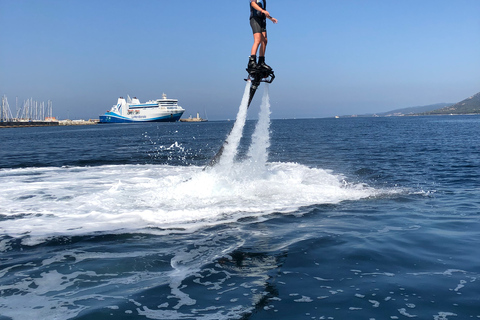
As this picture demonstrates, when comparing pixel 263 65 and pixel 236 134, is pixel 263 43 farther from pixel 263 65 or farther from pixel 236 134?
pixel 236 134

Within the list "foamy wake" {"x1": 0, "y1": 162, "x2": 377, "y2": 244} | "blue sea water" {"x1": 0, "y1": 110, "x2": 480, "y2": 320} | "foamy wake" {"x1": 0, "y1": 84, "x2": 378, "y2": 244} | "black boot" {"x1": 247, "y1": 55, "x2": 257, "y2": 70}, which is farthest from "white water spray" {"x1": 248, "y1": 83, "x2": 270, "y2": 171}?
"blue sea water" {"x1": 0, "y1": 110, "x2": 480, "y2": 320}

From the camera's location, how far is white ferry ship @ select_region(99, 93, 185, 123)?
185125 mm

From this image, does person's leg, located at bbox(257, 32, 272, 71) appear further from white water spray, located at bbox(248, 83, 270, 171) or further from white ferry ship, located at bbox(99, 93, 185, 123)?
white ferry ship, located at bbox(99, 93, 185, 123)

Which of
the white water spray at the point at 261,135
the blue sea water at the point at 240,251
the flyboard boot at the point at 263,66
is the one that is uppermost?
the flyboard boot at the point at 263,66

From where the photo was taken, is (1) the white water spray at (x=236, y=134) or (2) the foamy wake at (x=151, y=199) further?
(1) the white water spray at (x=236, y=134)

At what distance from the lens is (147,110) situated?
7288 inches

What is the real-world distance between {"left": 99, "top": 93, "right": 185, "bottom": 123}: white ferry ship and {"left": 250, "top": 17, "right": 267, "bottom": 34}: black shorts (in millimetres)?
175839

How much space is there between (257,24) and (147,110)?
178m

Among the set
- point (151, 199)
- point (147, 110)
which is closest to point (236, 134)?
point (151, 199)

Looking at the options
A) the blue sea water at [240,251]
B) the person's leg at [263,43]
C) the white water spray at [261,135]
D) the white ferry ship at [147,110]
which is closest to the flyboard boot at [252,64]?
the person's leg at [263,43]

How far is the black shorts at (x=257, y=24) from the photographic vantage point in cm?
1334

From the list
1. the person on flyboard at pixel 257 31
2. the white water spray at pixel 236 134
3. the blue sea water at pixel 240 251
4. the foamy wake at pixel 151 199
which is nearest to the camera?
the blue sea water at pixel 240 251

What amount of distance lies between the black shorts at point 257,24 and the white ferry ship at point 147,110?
577 ft

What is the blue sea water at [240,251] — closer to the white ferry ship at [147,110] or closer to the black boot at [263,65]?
the black boot at [263,65]
